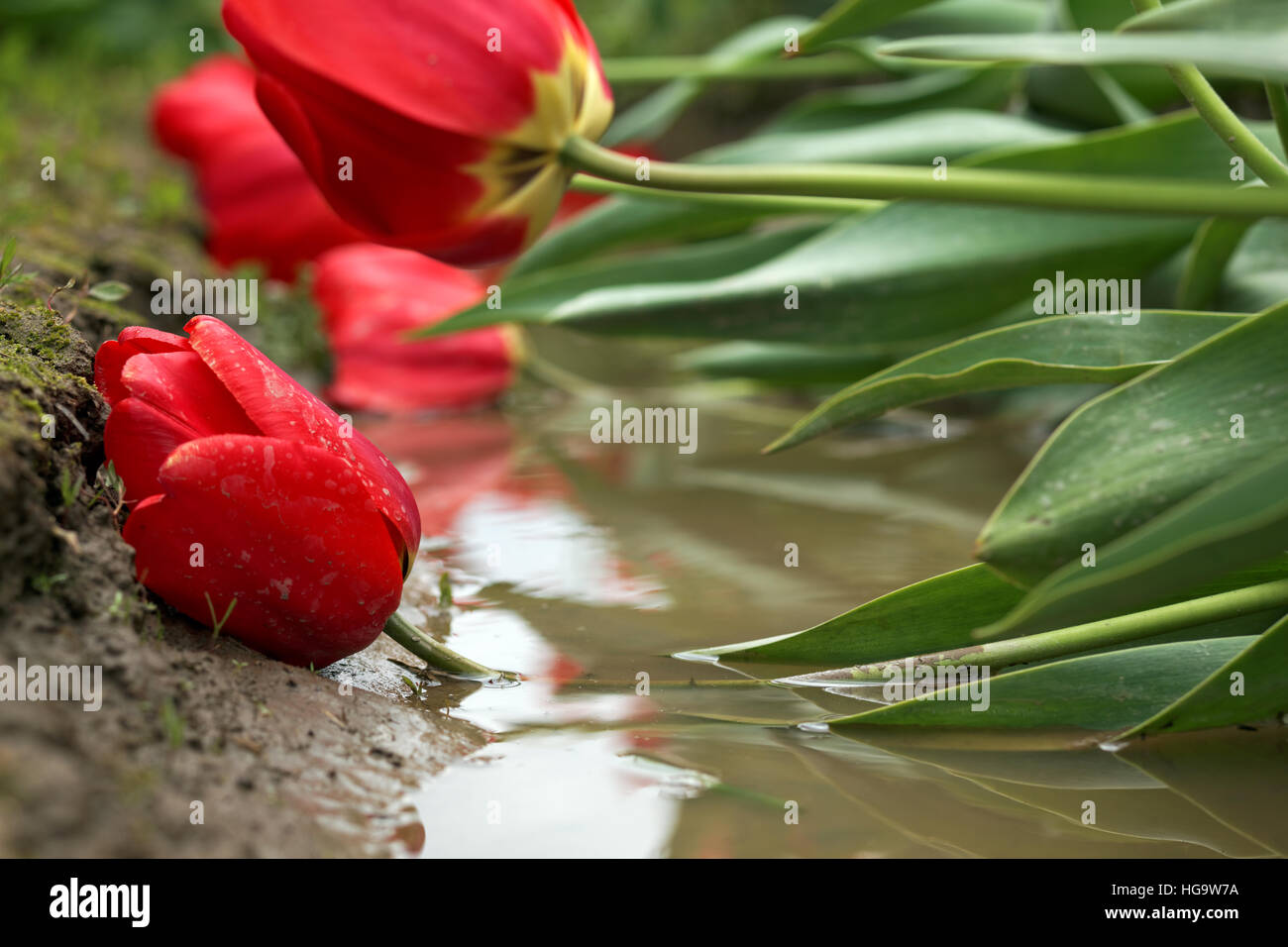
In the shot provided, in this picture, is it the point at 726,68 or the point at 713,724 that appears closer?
the point at 713,724

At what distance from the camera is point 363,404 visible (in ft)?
4.64

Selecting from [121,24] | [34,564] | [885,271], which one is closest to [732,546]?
[885,271]

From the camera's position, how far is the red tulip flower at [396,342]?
1414 mm

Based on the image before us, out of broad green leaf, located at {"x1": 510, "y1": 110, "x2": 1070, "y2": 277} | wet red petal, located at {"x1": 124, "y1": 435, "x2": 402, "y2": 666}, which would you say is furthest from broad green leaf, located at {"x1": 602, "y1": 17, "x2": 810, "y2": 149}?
wet red petal, located at {"x1": 124, "y1": 435, "x2": 402, "y2": 666}

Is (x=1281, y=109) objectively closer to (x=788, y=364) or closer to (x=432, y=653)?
(x=432, y=653)

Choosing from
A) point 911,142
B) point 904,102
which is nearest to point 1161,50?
point 911,142

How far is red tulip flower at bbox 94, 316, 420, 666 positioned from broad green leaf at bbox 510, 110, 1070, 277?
0.56 metres

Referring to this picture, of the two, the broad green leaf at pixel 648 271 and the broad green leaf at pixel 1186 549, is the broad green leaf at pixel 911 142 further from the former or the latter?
the broad green leaf at pixel 1186 549

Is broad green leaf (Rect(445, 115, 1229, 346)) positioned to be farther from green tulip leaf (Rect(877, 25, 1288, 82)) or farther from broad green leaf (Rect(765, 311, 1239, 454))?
green tulip leaf (Rect(877, 25, 1288, 82))

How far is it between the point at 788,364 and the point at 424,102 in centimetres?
76

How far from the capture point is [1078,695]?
0.57 meters
